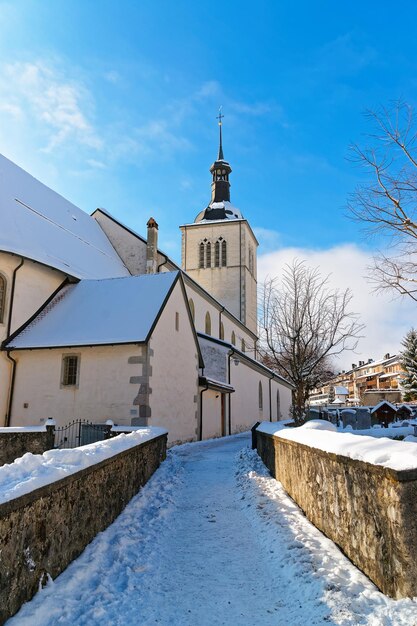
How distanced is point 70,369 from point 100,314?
2.35m

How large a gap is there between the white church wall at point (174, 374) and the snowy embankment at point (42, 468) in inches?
382

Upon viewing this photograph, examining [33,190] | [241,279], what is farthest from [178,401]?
[241,279]

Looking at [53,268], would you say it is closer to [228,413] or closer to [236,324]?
[228,413]

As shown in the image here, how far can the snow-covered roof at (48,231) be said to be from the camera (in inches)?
750

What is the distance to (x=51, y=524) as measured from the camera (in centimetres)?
439

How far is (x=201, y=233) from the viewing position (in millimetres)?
53625

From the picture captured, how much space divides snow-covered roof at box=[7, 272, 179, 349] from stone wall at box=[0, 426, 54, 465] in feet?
14.4

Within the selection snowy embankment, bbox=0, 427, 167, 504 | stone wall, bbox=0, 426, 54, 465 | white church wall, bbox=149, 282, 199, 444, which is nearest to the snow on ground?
snowy embankment, bbox=0, 427, 167, 504

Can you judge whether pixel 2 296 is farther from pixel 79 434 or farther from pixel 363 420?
pixel 363 420

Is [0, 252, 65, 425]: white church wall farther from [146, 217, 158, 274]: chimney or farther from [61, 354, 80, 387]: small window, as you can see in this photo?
[146, 217, 158, 274]: chimney

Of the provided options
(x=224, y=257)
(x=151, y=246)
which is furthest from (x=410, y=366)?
(x=151, y=246)

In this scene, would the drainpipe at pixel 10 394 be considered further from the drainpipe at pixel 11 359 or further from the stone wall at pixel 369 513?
the stone wall at pixel 369 513

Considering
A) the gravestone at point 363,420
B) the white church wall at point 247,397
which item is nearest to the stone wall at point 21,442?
the white church wall at point 247,397

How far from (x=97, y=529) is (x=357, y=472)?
3319mm
